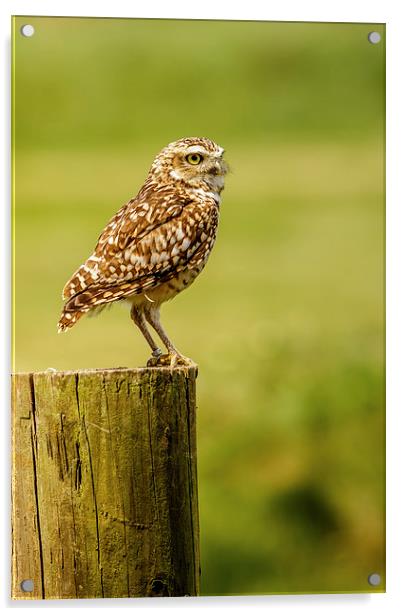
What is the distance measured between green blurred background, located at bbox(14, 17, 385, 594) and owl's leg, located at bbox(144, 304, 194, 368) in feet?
0.43

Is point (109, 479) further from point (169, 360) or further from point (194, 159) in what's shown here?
point (194, 159)

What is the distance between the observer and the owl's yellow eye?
137 inches

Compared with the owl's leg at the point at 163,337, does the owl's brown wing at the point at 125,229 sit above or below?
above

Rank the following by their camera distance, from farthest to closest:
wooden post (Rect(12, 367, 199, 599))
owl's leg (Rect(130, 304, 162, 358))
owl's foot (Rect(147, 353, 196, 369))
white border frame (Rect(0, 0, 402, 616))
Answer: owl's leg (Rect(130, 304, 162, 358)) → owl's foot (Rect(147, 353, 196, 369)) → white border frame (Rect(0, 0, 402, 616)) → wooden post (Rect(12, 367, 199, 599))

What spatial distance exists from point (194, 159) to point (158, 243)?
396 millimetres

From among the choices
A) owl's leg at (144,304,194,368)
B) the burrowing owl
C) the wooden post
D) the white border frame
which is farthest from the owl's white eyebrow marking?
the wooden post

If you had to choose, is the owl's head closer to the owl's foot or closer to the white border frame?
the white border frame

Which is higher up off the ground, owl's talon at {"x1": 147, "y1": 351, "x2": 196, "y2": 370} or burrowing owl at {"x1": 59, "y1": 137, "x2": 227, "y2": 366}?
burrowing owl at {"x1": 59, "y1": 137, "x2": 227, "y2": 366}

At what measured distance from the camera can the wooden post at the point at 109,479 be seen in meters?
2.74

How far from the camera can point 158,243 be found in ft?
11.0

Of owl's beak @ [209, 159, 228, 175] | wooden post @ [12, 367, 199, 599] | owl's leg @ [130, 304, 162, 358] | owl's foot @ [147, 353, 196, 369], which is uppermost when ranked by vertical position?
owl's beak @ [209, 159, 228, 175]

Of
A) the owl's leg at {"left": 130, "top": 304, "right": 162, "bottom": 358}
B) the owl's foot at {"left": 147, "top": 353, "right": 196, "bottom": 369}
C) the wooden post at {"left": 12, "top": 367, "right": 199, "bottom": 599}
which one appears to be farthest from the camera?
the owl's leg at {"left": 130, "top": 304, "right": 162, "bottom": 358}
